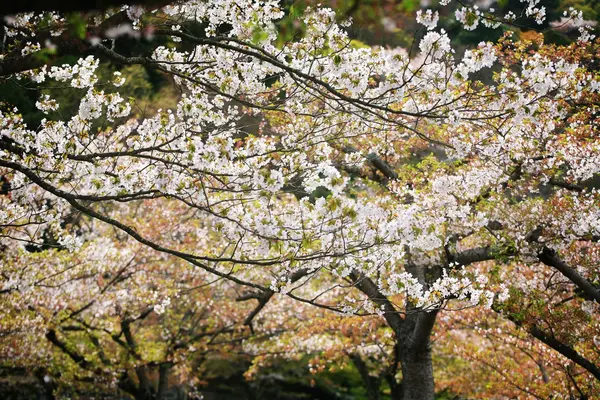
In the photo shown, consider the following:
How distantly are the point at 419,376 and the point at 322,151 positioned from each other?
5.07m

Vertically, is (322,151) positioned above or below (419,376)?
above

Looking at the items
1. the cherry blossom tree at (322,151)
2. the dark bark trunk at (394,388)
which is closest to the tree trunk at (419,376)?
the cherry blossom tree at (322,151)

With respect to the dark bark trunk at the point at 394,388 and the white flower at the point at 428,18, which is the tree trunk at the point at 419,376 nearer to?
the dark bark trunk at the point at 394,388

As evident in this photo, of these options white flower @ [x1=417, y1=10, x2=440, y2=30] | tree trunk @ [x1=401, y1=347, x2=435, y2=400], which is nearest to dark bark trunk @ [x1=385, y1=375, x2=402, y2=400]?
tree trunk @ [x1=401, y1=347, x2=435, y2=400]

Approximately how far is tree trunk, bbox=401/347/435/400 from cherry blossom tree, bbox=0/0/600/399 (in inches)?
1.1

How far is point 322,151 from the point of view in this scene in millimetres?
5859

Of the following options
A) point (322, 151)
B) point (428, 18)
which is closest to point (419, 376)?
point (322, 151)

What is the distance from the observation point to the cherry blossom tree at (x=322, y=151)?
428cm

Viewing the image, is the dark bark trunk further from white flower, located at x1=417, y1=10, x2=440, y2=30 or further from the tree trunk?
white flower, located at x1=417, y1=10, x2=440, y2=30

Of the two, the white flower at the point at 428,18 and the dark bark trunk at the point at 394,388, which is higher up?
the dark bark trunk at the point at 394,388

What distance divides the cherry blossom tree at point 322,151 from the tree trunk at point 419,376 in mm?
27

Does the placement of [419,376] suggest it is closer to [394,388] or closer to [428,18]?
[394,388]

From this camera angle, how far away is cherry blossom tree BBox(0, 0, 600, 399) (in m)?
4.28

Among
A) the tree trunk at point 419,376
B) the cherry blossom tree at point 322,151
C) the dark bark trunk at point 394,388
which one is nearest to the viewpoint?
the cherry blossom tree at point 322,151
